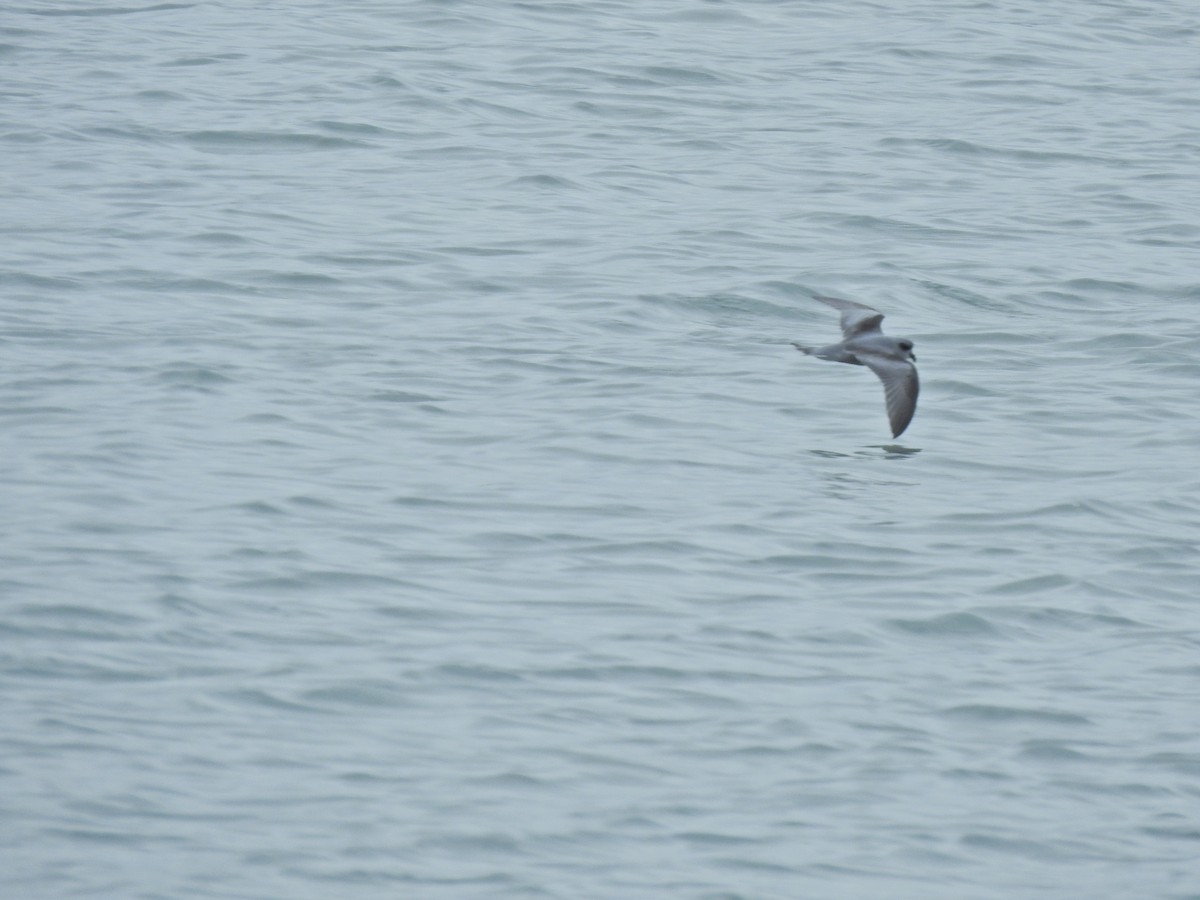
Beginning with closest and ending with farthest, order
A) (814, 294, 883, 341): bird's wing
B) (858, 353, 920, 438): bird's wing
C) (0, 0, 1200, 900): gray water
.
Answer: (0, 0, 1200, 900): gray water, (858, 353, 920, 438): bird's wing, (814, 294, 883, 341): bird's wing

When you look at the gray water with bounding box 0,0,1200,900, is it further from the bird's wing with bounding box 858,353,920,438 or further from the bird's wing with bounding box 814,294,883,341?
the bird's wing with bounding box 814,294,883,341

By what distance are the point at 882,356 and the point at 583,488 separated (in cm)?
213

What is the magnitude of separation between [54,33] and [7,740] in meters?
13.8

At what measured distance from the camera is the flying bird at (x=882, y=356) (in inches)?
427

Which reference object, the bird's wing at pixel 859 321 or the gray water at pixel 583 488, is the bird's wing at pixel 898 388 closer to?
the gray water at pixel 583 488

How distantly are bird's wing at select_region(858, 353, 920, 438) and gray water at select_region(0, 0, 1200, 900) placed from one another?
0.63ft

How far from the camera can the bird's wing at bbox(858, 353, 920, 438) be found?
1077cm

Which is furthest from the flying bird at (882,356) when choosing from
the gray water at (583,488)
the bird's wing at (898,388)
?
the gray water at (583,488)

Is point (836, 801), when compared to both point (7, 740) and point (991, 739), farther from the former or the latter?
point (7, 740)

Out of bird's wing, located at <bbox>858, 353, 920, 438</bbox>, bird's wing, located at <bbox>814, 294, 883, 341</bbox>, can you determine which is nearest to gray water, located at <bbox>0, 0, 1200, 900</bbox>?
bird's wing, located at <bbox>858, 353, 920, 438</bbox>

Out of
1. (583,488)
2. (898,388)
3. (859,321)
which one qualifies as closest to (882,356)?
(898,388)

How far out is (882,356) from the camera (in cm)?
1119

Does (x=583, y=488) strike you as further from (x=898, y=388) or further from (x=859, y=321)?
(x=859, y=321)

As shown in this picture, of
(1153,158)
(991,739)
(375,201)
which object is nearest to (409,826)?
(991,739)
